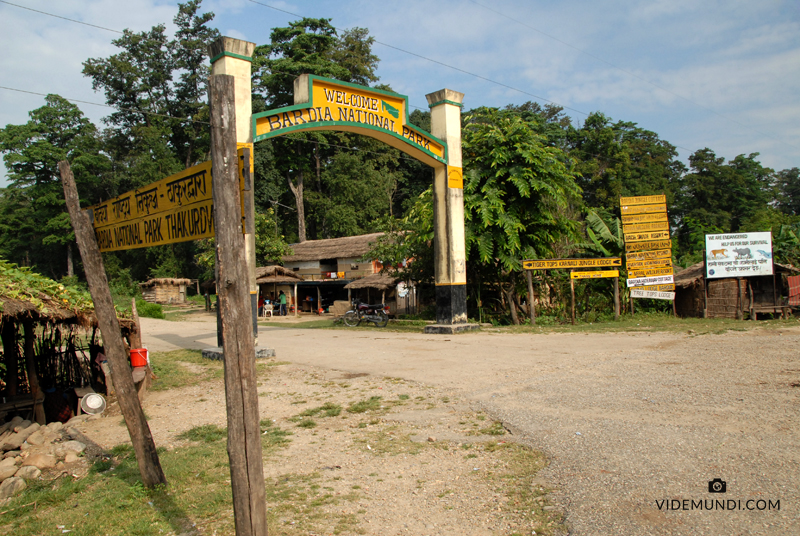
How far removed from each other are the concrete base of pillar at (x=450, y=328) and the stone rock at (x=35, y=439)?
34.4ft

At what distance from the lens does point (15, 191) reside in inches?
2191

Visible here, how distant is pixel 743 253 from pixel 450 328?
9755 millimetres

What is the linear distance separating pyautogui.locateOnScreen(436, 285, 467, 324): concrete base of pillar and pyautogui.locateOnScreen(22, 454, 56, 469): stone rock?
11372 millimetres

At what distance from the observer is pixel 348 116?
1406 centimetres

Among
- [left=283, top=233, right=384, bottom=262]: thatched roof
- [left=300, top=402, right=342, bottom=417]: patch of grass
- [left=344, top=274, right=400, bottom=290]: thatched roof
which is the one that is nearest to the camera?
[left=300, top=402, right=342, bottom=417]: patch of grass

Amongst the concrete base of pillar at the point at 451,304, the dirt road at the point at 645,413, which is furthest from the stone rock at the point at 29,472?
the concrete base of pillar at the point at 451,304

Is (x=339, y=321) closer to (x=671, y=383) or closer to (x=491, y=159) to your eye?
(x=491, y=159)

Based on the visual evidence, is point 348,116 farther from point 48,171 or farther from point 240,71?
point 48,171

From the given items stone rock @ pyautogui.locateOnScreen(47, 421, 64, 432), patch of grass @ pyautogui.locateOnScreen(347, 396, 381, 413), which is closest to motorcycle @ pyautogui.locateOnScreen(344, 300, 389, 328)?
patch of grass @ pyautogui.locateOnScreen(347, 396, 381, 413)

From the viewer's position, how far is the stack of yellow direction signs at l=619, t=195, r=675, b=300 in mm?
18078

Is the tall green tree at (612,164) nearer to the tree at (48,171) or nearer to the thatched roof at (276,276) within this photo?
the thatched roof at (276,276)

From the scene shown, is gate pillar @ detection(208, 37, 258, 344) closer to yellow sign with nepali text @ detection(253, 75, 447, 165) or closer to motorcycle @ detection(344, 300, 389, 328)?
yellow sign with nepali text @ detection(253, 75, 447, 165)

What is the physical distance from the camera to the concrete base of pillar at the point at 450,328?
51.5ft

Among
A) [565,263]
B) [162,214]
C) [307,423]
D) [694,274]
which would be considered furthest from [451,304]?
[162,214]
